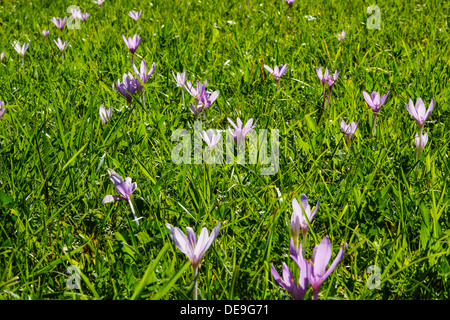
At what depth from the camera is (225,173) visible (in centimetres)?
166

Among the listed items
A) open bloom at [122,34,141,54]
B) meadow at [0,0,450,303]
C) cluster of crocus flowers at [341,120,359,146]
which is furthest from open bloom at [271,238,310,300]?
open bloom at [122,34,141,54]

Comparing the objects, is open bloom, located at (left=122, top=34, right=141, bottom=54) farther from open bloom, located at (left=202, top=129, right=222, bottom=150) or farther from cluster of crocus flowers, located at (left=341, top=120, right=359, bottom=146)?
cluster of crocus flowers, located at (left=341, top=120, right=359, bottom=146)

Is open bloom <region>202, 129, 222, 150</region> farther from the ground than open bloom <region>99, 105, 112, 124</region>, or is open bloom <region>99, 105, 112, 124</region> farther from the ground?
open bloom <region>99, 105, 112, 124</region>

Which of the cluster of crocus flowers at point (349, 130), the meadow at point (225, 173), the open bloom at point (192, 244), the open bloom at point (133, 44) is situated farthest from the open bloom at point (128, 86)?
the open bloom at point (192, 244)

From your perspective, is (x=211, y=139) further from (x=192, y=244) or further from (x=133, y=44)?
(x=133, y=44)

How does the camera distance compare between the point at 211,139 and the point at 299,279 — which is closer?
the point at 299,279

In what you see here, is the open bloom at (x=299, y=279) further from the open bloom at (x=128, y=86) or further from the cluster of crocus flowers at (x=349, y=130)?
the open bloom at (x=128, y=86)

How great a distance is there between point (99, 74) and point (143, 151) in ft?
3.81

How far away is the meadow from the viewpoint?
3.91 feet

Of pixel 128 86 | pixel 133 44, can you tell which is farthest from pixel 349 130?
pixel 133 44

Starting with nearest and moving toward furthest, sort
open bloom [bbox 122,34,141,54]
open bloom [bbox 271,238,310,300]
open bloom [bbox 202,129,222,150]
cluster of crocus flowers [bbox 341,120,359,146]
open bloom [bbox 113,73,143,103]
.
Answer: open bloom [bbox 271,238,310,300] → open bloom [bbox 202,129,222,150] → cluster of crocus flowers [bbox 341,120,359,146] → open bloom [bbox 113,73,143,103] → open bloom [bbox 122,34,141,54]

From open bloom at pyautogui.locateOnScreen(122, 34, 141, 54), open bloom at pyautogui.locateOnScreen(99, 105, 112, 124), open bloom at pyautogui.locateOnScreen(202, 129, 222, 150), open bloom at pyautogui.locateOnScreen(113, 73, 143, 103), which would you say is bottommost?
open bloom at pyautogui.locateOnScreen(202, 129, 222, 150)

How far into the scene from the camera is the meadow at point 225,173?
1.19 m
